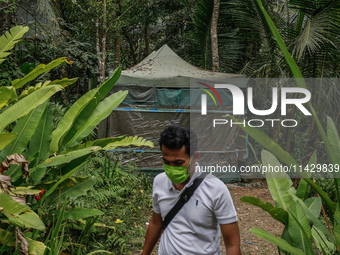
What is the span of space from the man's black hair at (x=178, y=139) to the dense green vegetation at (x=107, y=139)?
0.43 meters

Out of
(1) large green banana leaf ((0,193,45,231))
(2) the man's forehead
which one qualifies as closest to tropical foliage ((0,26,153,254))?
(1) large green banana leaf ((0,193,45,231))

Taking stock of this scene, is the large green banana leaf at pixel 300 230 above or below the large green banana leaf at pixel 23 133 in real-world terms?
below

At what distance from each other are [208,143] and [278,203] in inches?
260

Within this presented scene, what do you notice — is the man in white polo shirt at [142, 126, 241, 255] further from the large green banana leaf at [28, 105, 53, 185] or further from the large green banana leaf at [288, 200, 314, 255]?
the large green banana leaf at [28, 105, 53, 185]

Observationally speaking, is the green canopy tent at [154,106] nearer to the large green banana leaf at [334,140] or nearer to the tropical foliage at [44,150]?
the tropical foliage at [44,150]

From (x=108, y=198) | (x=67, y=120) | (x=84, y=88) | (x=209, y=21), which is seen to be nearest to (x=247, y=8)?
(x=209, y=21)

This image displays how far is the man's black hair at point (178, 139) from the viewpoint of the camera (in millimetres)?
2010

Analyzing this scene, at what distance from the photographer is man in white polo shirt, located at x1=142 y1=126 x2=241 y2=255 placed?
191cm

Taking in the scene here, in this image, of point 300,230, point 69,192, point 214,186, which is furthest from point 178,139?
point 69,192

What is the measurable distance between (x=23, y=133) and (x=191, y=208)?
6.07 feet

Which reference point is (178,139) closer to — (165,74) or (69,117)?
(69,117)

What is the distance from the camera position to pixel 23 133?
299 cm

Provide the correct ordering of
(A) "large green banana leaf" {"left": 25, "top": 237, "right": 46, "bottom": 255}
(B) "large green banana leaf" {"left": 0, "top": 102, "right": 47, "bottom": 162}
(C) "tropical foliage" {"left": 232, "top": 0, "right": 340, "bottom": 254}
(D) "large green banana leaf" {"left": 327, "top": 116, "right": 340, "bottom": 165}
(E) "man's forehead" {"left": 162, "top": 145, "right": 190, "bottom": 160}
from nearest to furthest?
(C) "tropical foliage" {"left": 232, "top": 0, "right": 340, "bottom": 254}
(D) "large green banana leaf" {"left": 327, "top": 116, "right": 340, "bottom": 165}
(E) "man's forehead" {"left": 162, "top": 145, "right": 190, "bottom": 160}
(A) "large green banana leaf" {"left": 25, "top": 237, "right": 46, "bottom": 255}
(B) "large green banana leaf" {"left": 0, "top": 102, "right": 47, "bottom": 162}

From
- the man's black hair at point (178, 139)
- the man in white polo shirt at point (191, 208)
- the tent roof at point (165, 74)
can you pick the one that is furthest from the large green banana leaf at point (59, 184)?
the tent roof at point (165, 74)
